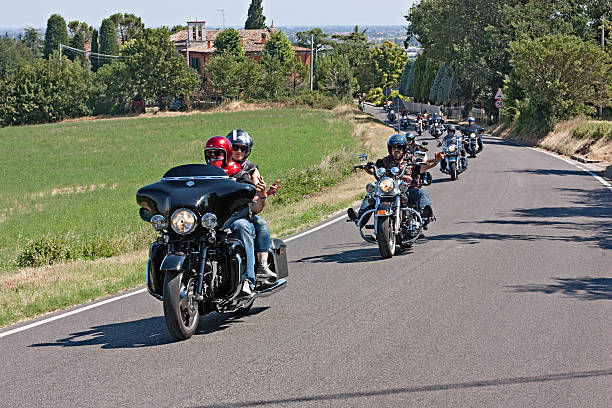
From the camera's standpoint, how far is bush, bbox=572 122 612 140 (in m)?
42.1

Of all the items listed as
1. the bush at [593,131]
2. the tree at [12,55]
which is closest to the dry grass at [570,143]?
the bush at [593,131]

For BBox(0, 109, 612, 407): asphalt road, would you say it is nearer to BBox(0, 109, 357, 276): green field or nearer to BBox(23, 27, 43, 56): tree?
BBox(0, 109, 357, 276): green field

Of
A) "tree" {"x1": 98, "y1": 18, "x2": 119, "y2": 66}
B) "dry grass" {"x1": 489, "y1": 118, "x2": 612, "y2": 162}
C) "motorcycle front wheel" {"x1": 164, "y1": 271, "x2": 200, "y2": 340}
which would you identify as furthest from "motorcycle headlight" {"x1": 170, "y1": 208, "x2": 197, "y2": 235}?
"tree" {"x1": 98, "y1": 18, "x2": 119, "y2": 66}

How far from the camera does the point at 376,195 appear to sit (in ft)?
42.6

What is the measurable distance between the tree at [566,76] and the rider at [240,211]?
4718 centimetres

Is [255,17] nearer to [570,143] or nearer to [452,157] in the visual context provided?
[570,143]

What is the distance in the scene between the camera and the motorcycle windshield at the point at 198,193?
299 inches

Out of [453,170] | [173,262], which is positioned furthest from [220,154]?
[453,170]

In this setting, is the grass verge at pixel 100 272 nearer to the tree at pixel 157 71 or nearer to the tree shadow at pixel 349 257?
the tree shadow at pixel 349 257

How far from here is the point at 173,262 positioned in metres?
7.42

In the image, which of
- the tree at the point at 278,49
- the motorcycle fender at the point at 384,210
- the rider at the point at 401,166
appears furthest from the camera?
the tree at the point at 278,49

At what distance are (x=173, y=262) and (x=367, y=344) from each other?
179 cm

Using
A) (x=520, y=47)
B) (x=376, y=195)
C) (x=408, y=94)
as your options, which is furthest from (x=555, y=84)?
(x=408, y=94)

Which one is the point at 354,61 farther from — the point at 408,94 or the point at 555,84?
the point at 555,84
